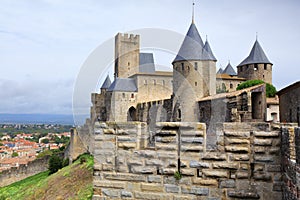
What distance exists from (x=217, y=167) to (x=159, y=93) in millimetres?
42003

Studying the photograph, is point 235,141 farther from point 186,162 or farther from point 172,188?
point 172,188

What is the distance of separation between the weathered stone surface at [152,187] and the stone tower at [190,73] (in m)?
23.9

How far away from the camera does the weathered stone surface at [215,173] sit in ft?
13.6

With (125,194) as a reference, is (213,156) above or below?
above

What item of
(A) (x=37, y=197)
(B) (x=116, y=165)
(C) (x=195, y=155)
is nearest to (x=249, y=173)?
(C) (x=195, y=155)

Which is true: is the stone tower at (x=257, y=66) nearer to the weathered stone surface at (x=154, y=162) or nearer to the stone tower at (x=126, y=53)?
the stone tower at (x=126, y=53)

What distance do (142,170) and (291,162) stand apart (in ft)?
5.93

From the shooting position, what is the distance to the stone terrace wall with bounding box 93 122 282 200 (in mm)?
4062

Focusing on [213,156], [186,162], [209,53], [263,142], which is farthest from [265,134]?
[209,53]

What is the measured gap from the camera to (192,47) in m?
29.4

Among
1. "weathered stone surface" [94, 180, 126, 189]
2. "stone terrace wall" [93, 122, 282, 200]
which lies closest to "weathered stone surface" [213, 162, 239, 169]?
"stone terrace wall" [93, 122, 282, 200]

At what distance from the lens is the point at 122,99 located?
40.1 metres

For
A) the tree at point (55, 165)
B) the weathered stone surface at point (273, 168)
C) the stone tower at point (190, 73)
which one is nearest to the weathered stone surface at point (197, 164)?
the weathered stone surface at point (273, 168)

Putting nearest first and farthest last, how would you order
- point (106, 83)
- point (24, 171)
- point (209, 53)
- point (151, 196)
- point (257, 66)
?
point (151, 196), point (209, 53), point (24, 171), point (257, 66), point (106, 83)
